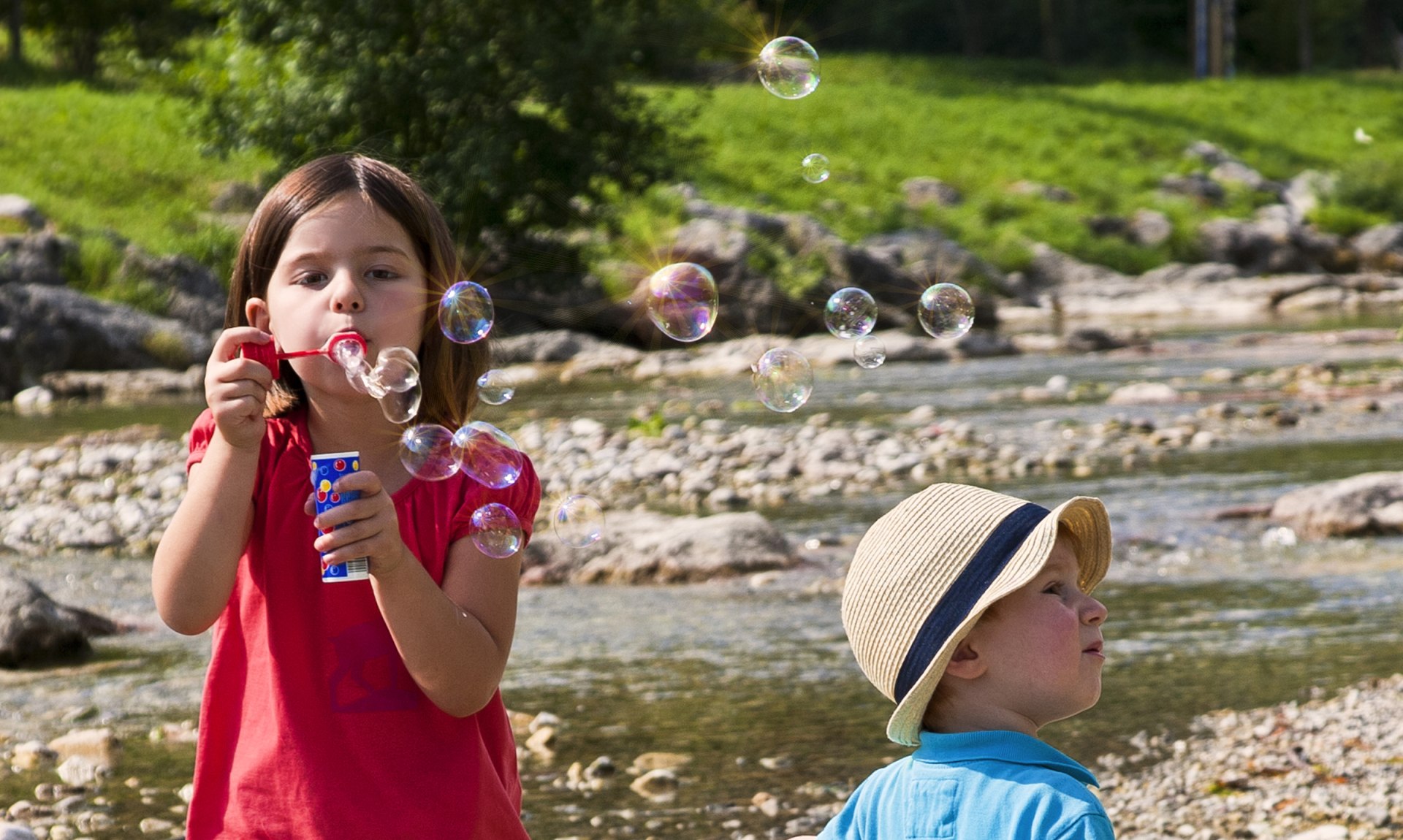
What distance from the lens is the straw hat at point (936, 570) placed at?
7.53ft

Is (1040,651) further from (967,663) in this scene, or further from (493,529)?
(493,529)

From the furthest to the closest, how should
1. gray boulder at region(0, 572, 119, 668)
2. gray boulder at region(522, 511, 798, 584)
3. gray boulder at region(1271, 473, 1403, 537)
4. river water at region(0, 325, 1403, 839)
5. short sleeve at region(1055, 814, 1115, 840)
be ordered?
gray boulder at region(1271, 473, 1403, 537)
gray boulder at region(522, 511, 798, 584)
gray boulder at region(0, 572, 119, 668)
river water at region(0, 325, 1403, 839)
short sleeve at region(1055, 814, 1115, 840)

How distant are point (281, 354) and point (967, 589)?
41.2 inches

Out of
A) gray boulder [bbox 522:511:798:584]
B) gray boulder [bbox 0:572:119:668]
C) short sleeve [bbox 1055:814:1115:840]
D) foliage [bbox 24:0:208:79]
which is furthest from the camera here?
→ foliage [bbox 24:0:208:79]

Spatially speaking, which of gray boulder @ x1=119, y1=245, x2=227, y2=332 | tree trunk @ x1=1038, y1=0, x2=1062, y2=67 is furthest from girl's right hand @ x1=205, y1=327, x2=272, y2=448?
tree trunk @ x1=1038, y1=0, x2=1062, y2=67

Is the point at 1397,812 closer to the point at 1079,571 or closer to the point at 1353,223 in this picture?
the point at 1079,571

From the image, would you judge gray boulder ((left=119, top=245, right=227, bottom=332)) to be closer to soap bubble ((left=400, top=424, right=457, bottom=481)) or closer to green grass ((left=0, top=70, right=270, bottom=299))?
green grass ((left=0, top=70, right=270, bottom=299))

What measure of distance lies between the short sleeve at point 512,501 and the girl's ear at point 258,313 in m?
0.39

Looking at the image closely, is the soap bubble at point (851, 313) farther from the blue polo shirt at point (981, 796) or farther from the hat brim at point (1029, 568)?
the blue polo shirt at point (981, 796)

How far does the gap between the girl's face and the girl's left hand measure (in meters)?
0.24

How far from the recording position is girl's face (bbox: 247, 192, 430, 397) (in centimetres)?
239

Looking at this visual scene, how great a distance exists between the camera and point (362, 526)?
2.20 meters

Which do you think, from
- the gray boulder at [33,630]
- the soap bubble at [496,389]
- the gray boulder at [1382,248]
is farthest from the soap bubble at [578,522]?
the gray boulder at [1382,248]

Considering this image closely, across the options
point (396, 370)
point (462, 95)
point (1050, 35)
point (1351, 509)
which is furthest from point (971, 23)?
point (396, 370)
